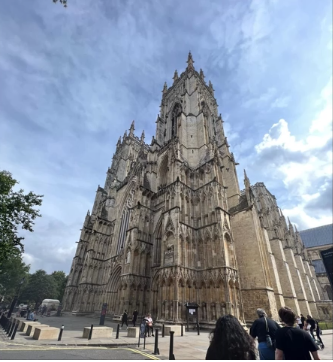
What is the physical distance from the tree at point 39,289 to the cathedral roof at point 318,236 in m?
74.3

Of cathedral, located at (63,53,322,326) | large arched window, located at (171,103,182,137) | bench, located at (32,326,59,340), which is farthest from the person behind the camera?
large arched window, located at (171,103,182,137)

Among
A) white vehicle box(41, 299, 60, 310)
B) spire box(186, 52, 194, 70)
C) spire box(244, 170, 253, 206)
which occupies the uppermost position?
spire box(186, 52, 194, 70)

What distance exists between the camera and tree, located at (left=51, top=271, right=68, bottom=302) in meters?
60.4

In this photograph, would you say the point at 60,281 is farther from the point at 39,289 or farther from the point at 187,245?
the point at 187,245

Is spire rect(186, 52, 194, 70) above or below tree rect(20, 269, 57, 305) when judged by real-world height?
above

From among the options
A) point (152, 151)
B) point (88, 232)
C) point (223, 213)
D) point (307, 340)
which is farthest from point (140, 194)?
point (307, 340)

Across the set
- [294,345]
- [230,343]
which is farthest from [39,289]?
[230,343]

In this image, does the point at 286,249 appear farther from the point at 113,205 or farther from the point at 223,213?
the point at 113,205

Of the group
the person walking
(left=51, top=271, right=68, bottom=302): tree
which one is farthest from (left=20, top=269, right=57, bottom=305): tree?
the person walking

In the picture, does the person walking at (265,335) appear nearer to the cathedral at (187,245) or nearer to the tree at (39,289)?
the cathedral at (187,245)

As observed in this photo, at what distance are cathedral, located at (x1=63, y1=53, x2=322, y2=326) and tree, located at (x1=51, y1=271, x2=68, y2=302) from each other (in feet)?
118

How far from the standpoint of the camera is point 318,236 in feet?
189

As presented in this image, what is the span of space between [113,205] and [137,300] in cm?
1896

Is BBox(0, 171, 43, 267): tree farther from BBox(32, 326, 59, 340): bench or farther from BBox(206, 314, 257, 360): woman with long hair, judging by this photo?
BBox(206, 314, 257, 360): woman with long hair
